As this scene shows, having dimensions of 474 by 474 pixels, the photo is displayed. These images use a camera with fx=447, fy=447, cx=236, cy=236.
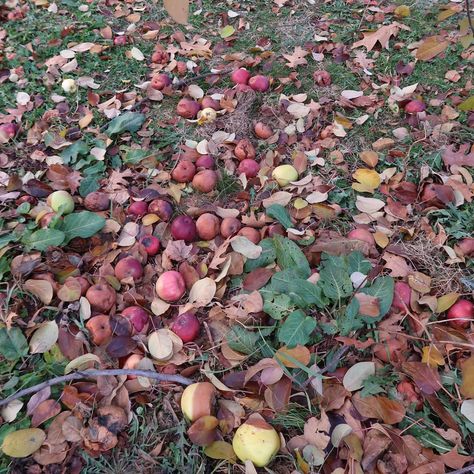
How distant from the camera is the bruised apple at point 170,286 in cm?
176

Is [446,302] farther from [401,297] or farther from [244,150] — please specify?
[244,150]

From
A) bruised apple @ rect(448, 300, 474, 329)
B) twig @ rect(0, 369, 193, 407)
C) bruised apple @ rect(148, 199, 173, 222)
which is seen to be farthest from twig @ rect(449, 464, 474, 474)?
bruised apple @ rect(148, 199, 173, 222)

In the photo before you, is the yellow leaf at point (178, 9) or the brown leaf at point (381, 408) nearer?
the yellow leaf at point (178, 9)

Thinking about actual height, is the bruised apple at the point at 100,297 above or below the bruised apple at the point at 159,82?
below

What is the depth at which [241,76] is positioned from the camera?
2.70 meters

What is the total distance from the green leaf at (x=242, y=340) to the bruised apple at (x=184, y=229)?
49cm

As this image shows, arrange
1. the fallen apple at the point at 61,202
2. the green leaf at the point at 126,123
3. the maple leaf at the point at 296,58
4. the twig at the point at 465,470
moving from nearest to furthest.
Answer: the twig at the point at 465,470, the fallen apple at the point at 61,202, the green leaf at the point at 126,123, the maple leaf at the point at 296,58

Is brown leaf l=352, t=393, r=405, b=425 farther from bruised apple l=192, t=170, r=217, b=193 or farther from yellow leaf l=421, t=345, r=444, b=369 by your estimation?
bruised apple l=192, t=170, r=217, b=193

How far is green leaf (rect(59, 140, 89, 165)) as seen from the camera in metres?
2.30

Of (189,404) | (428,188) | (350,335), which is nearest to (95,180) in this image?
(189,404)

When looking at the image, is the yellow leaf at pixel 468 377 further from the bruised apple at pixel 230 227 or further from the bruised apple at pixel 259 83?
the bruised apple at pixel 259 83

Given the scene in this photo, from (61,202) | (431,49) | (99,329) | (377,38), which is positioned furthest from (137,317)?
(377,38)

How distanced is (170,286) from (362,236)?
2.74ft

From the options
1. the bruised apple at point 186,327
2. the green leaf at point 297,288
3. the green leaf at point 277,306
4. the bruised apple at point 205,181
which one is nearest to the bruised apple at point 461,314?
the green leaf at point 297,288
